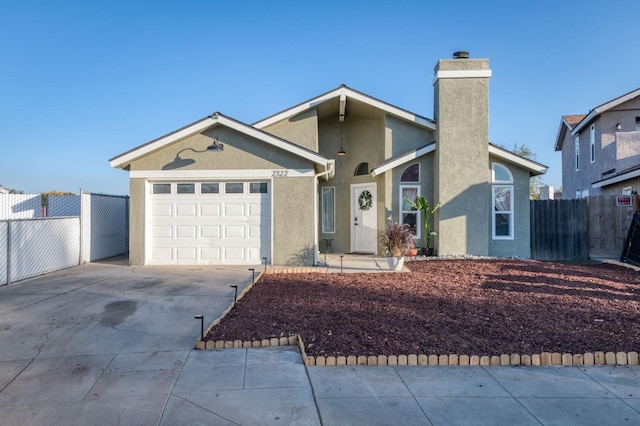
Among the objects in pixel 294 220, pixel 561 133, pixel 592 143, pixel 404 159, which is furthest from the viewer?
pixel 561 133

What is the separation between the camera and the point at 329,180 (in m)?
14.2

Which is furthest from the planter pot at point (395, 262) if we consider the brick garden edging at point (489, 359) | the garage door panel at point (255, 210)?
the brick garden edging at point (489, 359)

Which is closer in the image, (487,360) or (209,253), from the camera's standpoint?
(487,360)

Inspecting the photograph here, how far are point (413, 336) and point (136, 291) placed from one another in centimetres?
533

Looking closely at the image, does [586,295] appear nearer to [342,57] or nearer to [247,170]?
[247,170]

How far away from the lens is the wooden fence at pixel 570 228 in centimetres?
1256

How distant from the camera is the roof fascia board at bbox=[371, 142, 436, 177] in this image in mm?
12391

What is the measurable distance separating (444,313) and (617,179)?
1212 cm

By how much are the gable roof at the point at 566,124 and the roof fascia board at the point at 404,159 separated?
11.7 metres

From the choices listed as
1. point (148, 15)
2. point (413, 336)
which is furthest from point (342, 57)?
point (413, 336)

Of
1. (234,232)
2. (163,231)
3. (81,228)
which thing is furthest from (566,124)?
(81,228)

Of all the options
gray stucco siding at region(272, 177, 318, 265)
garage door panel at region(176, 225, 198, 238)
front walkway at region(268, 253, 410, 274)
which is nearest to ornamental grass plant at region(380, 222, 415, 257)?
front walkway at region(268, 253, 410, 274)

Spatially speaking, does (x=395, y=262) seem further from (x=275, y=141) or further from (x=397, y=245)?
(x=275, y=141)

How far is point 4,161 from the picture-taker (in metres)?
19.2
